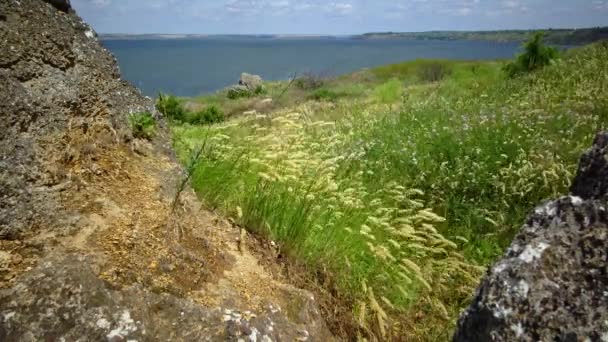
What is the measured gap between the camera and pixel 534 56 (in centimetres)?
1811

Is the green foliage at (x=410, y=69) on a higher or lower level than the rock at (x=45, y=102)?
lower

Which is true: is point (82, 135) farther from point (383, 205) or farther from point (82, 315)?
point (383, 205)

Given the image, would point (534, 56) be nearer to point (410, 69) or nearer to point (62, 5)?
point (62, 5)

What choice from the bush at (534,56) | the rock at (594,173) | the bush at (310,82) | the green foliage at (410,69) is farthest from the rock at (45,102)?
the green foliage at (410,69)

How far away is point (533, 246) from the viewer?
225cm

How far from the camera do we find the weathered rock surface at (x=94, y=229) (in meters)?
2.54

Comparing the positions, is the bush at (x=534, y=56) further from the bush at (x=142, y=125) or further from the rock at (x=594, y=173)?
the bush at (x=142, y=125)

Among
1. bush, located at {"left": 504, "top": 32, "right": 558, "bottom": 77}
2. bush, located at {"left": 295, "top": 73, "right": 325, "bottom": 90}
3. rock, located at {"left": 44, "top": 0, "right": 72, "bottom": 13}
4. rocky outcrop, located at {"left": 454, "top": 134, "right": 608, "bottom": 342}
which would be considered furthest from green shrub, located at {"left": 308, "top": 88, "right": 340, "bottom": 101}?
rocky outcrop, located at {"left": 454, "top": 134, "right": 608, "bottom": 342}

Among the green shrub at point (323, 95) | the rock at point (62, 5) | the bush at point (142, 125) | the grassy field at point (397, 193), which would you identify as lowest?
the green shrub at point (323, 95)

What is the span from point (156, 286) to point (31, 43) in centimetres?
183

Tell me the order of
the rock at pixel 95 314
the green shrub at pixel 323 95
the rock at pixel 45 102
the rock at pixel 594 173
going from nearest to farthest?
1. the rock at pixel 95 314
2. the rock at pixel 594 173
3. the rock at pixel 45 102
4. the green shrub at pixel 323 95

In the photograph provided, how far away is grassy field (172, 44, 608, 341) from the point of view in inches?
154

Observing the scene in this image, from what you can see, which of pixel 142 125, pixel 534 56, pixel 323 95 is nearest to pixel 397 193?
pixel 142 125

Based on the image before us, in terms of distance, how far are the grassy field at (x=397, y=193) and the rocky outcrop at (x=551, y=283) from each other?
1.34 m
